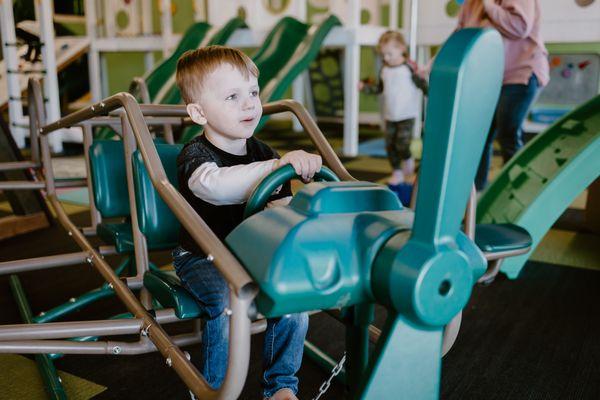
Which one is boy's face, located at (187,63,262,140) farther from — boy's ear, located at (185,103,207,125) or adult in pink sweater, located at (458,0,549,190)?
adult in pink sweater, located at (458,0,549,190)

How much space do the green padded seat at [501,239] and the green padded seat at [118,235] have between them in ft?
3.24

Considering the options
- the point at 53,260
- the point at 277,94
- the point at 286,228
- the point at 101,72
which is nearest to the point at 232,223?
the point at 286,228

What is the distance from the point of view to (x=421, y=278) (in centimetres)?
61

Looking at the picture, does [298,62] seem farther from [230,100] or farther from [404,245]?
[404,245]

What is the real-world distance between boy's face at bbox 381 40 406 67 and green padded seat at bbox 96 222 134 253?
8.33 ft

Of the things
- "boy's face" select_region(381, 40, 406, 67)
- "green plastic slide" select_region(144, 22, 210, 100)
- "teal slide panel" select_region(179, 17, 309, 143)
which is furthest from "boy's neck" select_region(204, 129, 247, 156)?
"green plastic slide" select_region(144, 22, 210, 100)

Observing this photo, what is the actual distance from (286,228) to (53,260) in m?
1.18

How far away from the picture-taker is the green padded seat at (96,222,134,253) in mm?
1562

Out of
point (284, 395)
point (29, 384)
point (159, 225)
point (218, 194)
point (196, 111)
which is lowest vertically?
point (29, 384)

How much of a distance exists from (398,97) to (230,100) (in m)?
2.75

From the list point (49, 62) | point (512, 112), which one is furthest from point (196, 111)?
point (49, 62)

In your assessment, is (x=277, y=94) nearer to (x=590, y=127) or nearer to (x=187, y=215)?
(x=590, y=127)

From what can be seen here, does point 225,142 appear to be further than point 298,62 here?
No

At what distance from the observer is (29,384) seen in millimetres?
1475
